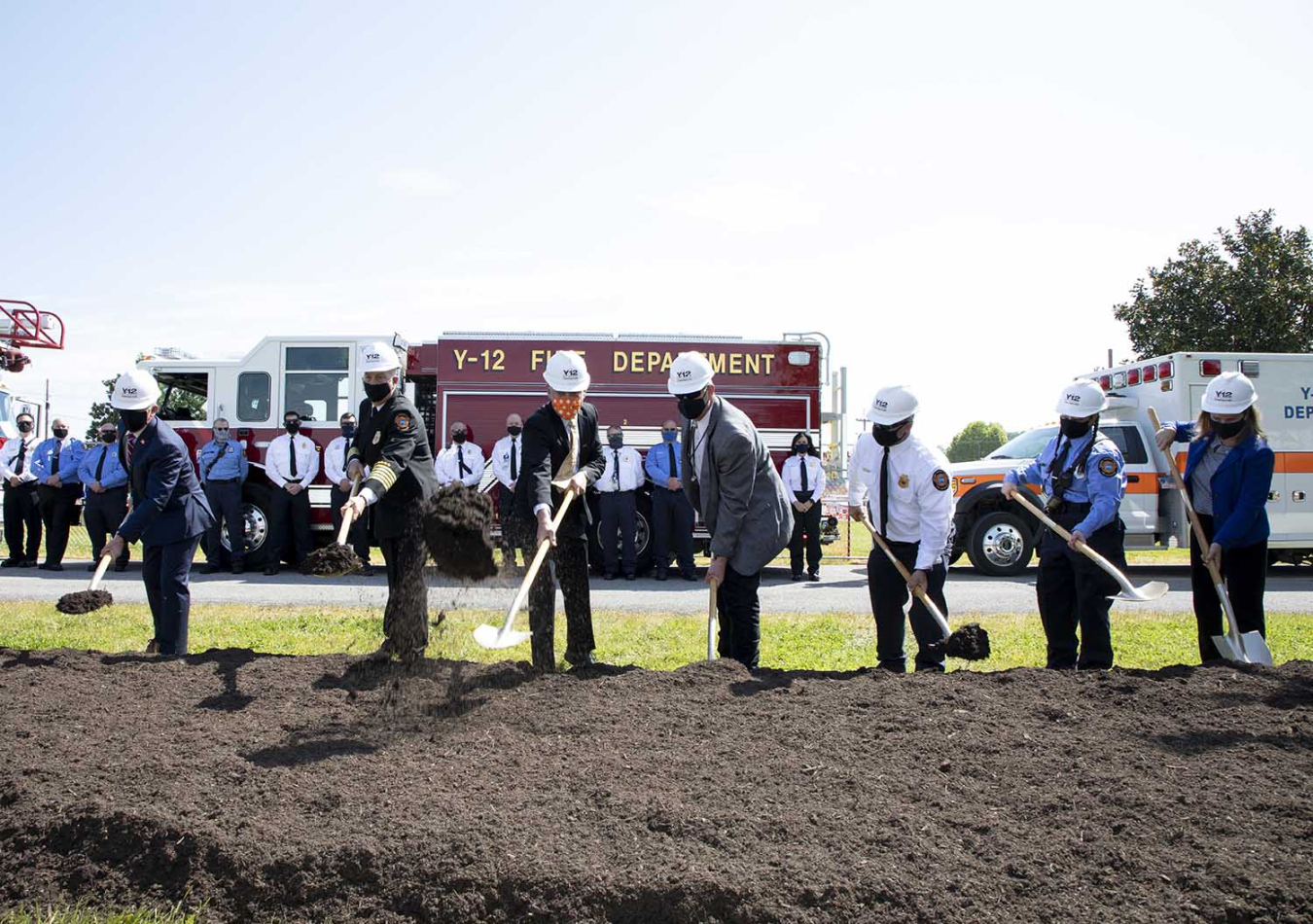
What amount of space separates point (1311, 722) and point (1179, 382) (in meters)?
9.06

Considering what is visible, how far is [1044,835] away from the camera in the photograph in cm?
298

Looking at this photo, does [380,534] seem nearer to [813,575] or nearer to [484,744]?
[484,744]

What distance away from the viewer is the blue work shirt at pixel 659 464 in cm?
1245

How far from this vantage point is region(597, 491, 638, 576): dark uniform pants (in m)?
12.6

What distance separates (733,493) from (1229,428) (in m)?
3.11

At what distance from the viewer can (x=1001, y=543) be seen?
1259cm

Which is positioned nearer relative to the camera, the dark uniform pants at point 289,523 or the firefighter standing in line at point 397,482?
the firefighter standing in line at point 397,482

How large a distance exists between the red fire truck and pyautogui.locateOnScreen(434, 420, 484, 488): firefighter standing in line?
0.43 meters

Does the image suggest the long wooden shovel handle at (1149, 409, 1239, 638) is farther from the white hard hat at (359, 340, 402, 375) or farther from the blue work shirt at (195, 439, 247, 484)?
the blue work shirt at (195, 439, 247, 484)

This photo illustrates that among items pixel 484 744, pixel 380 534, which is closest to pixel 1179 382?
Answer: pixel 380 534

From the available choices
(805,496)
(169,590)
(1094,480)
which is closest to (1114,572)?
(1094,480)

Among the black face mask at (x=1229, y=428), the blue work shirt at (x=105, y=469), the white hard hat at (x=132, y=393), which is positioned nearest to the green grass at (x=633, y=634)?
the black face mask at (x=1229, y=428)

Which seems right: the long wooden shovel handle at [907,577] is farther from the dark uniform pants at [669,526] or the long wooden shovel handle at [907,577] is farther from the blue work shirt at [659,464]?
the dark uniform pants at [669,526]

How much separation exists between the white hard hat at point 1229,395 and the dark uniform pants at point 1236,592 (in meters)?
0.70
